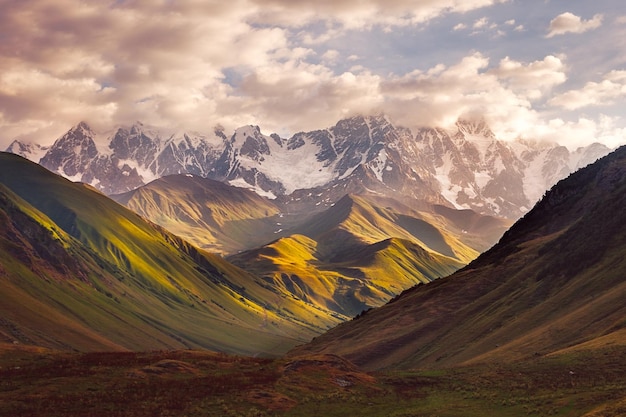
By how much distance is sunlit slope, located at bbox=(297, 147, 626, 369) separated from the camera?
10031 cm

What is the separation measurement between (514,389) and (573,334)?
115ft

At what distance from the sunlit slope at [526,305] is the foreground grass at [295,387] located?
574 inches

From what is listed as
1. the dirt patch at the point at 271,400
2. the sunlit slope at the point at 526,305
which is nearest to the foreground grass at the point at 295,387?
the dirt patch at the point at 271,400

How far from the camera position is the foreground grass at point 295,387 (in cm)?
5884

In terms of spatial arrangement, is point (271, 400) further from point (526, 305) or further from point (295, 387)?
point (526, 305)

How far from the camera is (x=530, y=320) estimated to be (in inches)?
4685

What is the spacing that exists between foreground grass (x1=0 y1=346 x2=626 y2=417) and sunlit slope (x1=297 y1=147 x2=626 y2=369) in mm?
14583

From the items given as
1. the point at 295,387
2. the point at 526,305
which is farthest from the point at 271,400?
the point at 526,305

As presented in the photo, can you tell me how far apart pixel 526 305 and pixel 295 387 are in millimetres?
77564

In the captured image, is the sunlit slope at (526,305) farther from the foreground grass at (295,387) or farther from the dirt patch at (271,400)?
the dirt patch at (271,400)

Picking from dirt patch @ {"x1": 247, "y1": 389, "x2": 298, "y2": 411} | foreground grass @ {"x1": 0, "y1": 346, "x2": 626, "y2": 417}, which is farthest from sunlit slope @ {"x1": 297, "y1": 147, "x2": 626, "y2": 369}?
dirt patch @ {"x1": 247, "y1": 389, "x2": 298, "y2": 411}

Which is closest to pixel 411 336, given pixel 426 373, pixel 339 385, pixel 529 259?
pixel 529 259

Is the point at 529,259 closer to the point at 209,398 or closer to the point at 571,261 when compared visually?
the point at 571,261

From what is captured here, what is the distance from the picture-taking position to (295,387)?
232ft
